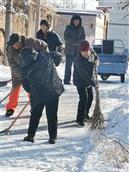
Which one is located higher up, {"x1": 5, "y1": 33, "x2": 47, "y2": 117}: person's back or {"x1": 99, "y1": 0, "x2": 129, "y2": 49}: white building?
{"x1": 5, "y1": 33, "x2": 47, "y2": 117}: person's back

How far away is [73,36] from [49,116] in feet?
24.0

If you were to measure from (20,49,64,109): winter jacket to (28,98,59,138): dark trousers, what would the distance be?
11 cm

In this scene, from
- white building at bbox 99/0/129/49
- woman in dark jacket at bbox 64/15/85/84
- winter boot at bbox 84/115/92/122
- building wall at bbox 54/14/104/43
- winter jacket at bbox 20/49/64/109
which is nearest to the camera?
winter jacket at bbox 20/49/64/109

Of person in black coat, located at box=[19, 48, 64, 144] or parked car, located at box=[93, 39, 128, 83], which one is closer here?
person in black coat, located at box=[19, 48, 64, 144]

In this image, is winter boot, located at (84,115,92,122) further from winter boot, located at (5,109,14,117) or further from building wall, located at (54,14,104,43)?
building wall, located at (54,14,104,43)

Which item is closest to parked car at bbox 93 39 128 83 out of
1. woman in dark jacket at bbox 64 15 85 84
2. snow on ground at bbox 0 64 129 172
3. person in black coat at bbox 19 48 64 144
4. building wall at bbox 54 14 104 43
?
woman in dark jacket at bbox 64 15 85 84

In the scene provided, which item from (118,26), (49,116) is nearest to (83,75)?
(49,116)

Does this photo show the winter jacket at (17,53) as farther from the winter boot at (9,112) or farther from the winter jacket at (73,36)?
the winter jacket at (73,36)

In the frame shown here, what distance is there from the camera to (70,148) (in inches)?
309

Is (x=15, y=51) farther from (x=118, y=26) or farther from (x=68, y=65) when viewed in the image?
(x=118, y=26)

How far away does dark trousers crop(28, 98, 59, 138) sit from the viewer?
26.0 ft

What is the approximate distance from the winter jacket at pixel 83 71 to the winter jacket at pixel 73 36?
5506mm

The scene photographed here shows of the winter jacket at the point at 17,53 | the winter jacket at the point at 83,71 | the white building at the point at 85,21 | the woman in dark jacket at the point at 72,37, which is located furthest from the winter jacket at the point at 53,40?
the white building at the point at 85,21

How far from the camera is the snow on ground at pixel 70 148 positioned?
267 inches
